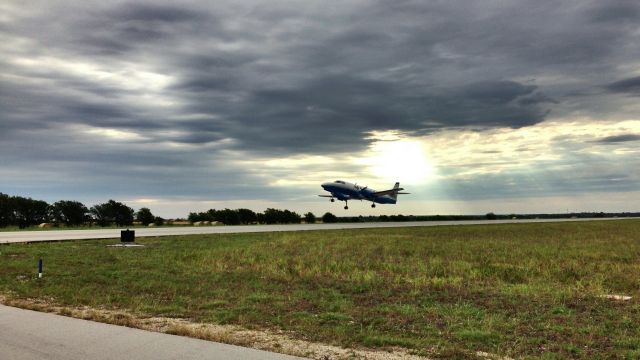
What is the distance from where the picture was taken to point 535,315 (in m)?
12.7

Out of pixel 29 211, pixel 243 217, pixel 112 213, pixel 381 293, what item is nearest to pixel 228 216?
pixel 243 217

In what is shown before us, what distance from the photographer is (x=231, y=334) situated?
33.5ft

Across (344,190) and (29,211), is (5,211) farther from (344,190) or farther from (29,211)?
(344,190)

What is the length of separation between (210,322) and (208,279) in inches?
310

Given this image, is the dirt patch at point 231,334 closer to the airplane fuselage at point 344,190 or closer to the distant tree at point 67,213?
the airplane fuselage at point 344,190

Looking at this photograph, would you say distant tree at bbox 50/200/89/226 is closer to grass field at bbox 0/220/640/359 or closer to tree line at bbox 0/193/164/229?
tree line at bbox 0/193/164/229

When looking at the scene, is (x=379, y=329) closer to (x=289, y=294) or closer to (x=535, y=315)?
(x=535, y=315)

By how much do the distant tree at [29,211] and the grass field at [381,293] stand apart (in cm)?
6449

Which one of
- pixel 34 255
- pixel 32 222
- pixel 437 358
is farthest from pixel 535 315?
pixel 32 222

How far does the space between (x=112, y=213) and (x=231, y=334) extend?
313 feet

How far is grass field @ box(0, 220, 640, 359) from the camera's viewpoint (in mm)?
10312

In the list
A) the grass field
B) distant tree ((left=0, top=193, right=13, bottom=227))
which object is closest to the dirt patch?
the grass field

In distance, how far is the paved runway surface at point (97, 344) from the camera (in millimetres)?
8258

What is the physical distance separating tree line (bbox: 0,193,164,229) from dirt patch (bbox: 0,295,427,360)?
78.2 meters
